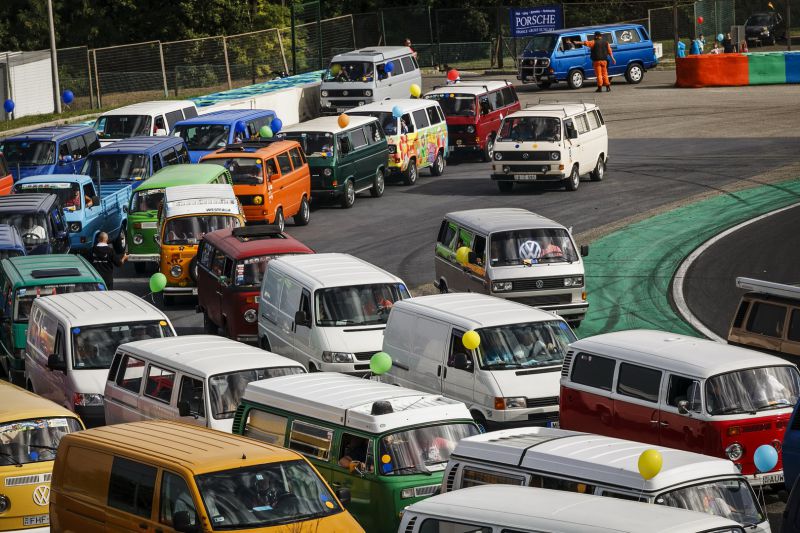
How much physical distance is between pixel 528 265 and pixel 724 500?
11.9 meters

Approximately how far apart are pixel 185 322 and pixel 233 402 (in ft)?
31.3

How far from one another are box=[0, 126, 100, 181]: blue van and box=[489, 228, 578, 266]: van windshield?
1503 cm

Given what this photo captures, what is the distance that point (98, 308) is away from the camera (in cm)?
2039

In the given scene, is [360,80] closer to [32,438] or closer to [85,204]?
[85,204]

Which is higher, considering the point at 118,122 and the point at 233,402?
the point at 118,122

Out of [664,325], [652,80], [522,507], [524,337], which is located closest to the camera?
→ [522,507]

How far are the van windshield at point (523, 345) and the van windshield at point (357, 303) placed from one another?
277cm

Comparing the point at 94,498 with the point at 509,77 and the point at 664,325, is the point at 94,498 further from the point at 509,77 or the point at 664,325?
the point at 509,77

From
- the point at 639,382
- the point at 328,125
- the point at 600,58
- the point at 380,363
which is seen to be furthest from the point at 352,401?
the point at 600,58

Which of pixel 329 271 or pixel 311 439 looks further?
pixel 329 271

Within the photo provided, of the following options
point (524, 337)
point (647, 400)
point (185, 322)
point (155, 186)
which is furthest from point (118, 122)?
point (647, 400)

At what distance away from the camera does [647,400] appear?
1638 cm

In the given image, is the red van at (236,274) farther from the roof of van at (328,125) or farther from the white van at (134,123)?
the white van at (134,123)

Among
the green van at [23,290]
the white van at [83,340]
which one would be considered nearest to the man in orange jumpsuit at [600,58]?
the green van at [23,290]
